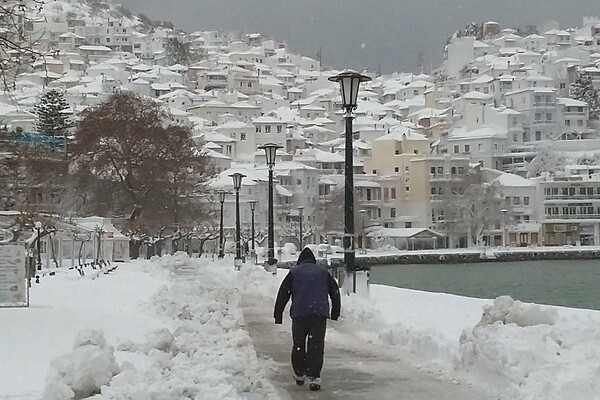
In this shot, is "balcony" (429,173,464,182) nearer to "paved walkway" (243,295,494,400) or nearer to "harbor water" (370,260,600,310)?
"harbor water" (370,260,600,310)

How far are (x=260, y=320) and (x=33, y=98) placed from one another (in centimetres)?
16241

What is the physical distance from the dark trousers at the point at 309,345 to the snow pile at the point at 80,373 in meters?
2.64

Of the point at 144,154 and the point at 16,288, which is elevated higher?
the point at 144,154

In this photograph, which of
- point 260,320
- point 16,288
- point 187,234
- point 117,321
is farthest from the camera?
point 187,234

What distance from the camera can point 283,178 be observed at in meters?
119

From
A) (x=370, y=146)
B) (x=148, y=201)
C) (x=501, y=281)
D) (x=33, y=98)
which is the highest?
(x=33, y=98)

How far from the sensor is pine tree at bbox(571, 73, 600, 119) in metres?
172

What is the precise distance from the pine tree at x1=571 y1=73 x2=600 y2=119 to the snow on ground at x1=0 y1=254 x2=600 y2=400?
524ft

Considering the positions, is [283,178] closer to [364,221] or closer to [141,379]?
[364,221]

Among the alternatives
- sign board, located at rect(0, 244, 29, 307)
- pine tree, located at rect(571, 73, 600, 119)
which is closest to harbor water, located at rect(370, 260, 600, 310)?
sign board, located at rect(0, 244, 29, 307)

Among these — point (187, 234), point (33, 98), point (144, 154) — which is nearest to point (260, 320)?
point (144, 154)

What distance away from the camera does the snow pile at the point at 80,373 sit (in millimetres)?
8531

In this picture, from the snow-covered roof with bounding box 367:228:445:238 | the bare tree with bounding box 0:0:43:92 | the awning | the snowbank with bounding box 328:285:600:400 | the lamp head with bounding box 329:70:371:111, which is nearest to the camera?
the snowbank with bounding box 328:285:600:400

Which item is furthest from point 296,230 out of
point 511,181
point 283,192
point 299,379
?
point 299,379
